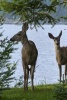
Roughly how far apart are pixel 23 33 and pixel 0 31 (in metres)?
3.84

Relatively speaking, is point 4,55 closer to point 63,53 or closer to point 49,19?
point 49,19

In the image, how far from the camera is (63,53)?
52.1 ft

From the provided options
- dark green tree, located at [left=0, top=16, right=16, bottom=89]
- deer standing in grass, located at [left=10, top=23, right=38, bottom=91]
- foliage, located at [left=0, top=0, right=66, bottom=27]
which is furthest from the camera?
foliage, located at [left=0, top=0, right=66, bottom=27]

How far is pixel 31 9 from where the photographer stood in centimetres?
1350

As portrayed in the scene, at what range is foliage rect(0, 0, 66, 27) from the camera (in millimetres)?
13188

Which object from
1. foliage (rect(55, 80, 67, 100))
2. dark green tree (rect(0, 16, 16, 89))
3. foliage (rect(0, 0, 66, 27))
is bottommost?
foliage (rect(55, 80, 67, 100))

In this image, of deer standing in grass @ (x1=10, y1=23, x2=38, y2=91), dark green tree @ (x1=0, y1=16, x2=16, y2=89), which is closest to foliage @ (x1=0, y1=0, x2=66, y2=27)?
deer standing in grass @ (x1=10, y1=23, x2=38, y2=91)

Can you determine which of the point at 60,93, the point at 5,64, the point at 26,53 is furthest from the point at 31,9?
the point at 60,93

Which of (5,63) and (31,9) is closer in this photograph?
(5,63)

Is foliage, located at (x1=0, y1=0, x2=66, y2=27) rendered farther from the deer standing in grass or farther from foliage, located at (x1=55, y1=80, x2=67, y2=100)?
foliage, located at (x1=55, y1=80, x2=67, y2=100)

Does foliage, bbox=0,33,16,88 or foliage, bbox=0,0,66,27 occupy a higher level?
foliage, bbox=0,0,66,27

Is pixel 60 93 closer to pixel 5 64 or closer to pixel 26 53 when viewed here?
pixel 5 64

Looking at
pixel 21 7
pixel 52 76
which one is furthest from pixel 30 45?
pixel 52 76

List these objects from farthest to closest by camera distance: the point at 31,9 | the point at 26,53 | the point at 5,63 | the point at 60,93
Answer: the point at 31,9, the point at 26,53, the point at 5,63, the point at 60,93
